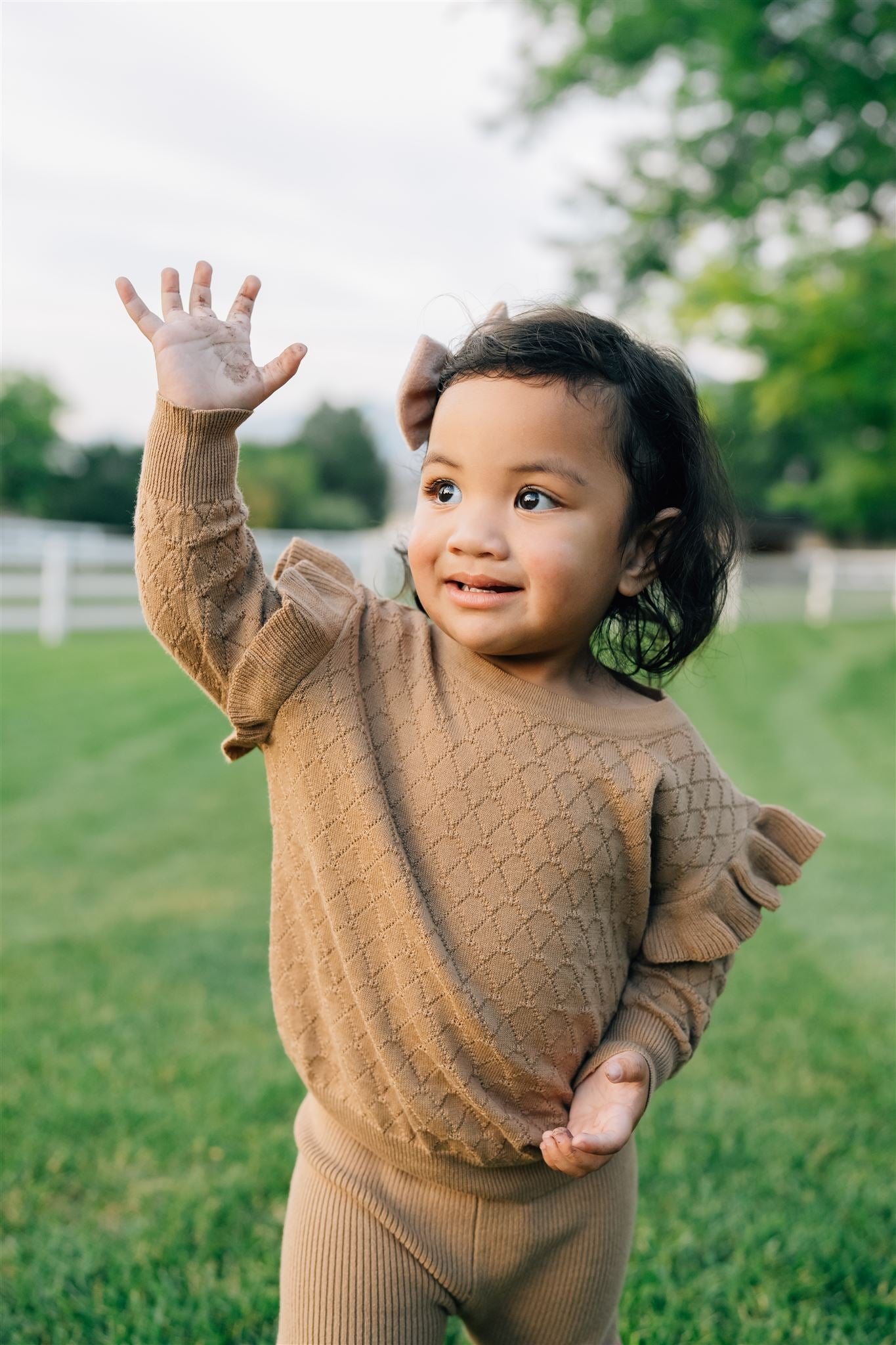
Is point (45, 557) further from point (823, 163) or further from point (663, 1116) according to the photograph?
point (663, 1116)

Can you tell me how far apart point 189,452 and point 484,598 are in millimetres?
418

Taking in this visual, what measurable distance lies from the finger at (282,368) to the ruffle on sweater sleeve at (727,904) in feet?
2.96

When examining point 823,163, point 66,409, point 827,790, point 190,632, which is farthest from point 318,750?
point 66,409

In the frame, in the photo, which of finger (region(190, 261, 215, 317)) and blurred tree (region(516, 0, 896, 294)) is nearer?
finger (region(190, 261, 215, 317))

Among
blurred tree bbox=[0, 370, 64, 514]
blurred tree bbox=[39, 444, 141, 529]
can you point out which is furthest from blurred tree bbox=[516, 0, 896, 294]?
blurred tree bbox=[0, 370, 64, 514]

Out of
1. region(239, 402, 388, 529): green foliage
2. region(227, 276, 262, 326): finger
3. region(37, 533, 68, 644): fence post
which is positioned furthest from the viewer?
region(239, 402, 388, 529): green foliage

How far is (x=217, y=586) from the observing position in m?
1.60

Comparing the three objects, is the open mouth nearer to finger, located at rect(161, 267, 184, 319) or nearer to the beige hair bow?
the beige hair bow

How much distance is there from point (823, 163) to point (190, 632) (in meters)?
12.5

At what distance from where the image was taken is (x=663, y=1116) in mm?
3406

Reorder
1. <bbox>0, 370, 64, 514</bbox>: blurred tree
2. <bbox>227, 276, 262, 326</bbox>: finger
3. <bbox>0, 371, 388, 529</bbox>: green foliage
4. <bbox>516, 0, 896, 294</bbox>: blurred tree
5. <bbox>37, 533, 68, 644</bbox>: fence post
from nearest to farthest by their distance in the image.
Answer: <bbox>227, 276, 262, 326</bbox>: finger, <bbox>516, 0, 896, 294</bbox>: blurred tree, <bbox>37, 533, 68, 644</bbox>: fence post, <bbox>0, 371, 388, 529</bbox>: green foliage, <bbox>0, 370, 64, 514</bbox>: blurred tree

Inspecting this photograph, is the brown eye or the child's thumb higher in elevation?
the brown eye

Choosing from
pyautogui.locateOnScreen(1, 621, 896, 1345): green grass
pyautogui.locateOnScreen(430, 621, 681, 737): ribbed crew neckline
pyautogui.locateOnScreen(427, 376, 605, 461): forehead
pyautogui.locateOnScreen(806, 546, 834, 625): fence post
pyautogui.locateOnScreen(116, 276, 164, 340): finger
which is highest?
pyautogui.locateOnScreen(116, 276, 164, 340): finger

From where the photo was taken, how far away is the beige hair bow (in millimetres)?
1786
